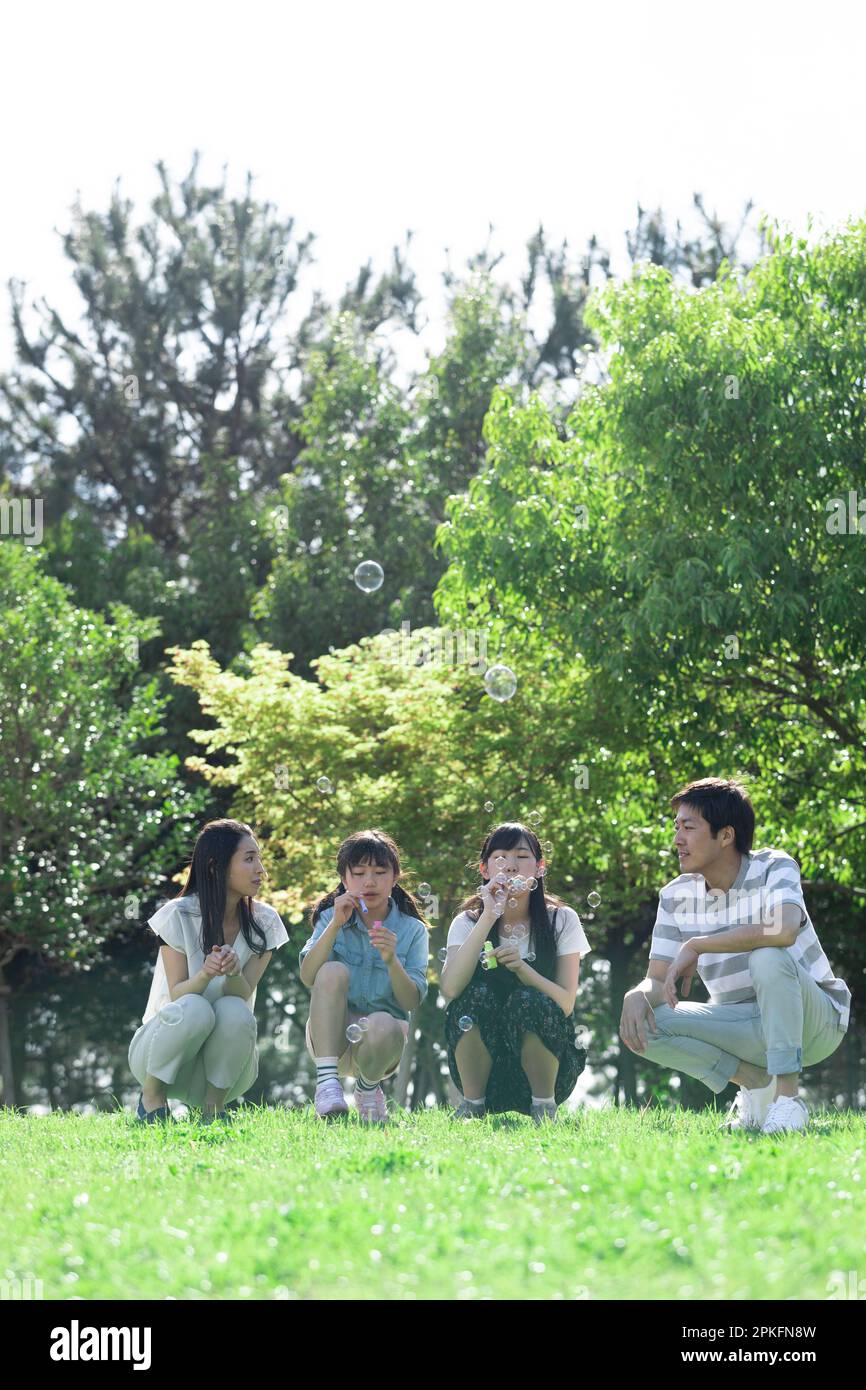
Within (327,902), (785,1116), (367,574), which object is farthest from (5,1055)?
(785,1116)

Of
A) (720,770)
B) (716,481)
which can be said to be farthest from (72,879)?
(716,481)

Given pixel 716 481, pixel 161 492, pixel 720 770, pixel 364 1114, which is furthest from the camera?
pixel 161 492

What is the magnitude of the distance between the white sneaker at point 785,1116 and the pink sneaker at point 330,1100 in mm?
2001

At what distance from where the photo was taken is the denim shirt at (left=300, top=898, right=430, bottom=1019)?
23.7 feet

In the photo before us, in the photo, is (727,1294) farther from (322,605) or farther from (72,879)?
(322,605)

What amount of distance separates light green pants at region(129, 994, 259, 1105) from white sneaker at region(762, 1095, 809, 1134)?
2.38 metres

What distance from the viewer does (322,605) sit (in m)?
26.1

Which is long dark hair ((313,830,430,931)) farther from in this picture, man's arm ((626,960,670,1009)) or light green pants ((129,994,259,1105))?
man's arm ((626,960,670,1009))

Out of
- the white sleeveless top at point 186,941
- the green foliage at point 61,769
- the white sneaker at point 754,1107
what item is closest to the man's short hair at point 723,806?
the white sneaker at point 754,1107

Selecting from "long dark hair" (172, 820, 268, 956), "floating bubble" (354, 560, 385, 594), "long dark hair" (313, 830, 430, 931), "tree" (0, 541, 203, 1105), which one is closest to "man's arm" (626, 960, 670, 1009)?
"long dark hair" (313, 830, 430, 931)

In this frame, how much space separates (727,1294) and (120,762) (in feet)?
62.8

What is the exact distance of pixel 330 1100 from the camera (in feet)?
22.6

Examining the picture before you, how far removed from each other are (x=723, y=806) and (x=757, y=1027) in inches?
A: 37.3
